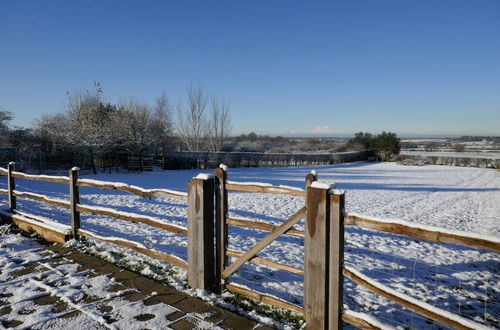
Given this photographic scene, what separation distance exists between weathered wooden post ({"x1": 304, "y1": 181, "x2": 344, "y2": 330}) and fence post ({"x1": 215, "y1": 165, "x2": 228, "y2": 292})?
1079mm

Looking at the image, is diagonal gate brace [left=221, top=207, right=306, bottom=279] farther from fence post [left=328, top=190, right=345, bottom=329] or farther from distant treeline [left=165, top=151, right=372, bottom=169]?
distant treeline [left=165, top=151, right=372, bottom=169]

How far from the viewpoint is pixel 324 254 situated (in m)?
2.56

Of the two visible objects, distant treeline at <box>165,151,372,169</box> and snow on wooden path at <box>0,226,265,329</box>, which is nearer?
snow on wooden path at <box>0,226,265,329</box>

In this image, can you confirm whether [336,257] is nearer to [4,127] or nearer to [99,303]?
[99,303]

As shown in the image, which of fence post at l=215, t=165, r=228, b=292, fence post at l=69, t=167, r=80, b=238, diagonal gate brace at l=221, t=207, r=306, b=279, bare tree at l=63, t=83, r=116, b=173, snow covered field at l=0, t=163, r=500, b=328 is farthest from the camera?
bare tree at l=63, t=83, r=116, b=173

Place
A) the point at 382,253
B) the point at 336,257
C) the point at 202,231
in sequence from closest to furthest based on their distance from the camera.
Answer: the point at 336,257 < the point at 202,231 < the point at 382,253

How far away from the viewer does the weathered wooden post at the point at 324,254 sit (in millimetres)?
2510

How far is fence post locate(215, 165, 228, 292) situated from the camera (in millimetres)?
3469

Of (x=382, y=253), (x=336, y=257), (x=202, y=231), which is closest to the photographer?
(x=336, y=257)

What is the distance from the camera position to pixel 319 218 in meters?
2.58

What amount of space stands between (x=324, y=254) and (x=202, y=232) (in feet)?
4.60

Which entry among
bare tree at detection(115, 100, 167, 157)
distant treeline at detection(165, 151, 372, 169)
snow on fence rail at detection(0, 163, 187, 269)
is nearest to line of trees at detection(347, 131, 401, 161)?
distant treeline at detection(165, 151, 372, 169)

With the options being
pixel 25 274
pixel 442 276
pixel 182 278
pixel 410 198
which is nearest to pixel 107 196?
pixel 25 274

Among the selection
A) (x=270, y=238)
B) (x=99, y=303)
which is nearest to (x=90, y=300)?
(x=99, y=303)
